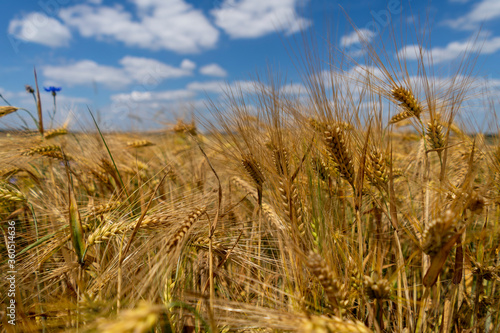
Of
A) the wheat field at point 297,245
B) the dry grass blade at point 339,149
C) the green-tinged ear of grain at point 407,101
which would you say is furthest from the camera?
the green-tinged ear of grain at point 407,101

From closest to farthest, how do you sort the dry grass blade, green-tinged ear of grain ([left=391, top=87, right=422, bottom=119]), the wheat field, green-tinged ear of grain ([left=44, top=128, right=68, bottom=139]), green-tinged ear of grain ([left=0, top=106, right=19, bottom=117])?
1. the wheat field
2. the dry grass blade
3. green-tinged ear of grain ([left=391, top=87, right=422, bottom=119])
4. green-tinged ear of grain ([left=0, top=106, right=19, bottom=117])
5. green-tinged ear of grain ([left=44, top=128, right=68, bottom=139])

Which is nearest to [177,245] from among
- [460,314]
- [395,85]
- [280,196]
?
[280,196]

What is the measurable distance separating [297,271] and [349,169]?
468mm

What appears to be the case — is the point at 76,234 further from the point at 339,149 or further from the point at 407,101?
the point at 407,101

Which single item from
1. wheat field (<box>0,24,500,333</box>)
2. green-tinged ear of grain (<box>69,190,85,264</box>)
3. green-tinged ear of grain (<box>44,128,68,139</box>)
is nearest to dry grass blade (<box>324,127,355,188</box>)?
wheat field (<box>0,24,500,333</box>)

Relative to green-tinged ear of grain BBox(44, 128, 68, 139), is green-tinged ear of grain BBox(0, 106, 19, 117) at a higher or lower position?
higher

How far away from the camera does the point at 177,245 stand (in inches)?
36.3

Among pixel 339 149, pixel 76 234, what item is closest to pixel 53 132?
pixel 76 234

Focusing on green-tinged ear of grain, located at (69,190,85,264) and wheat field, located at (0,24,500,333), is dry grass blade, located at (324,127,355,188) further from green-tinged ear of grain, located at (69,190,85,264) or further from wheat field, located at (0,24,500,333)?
green-tinged ear of grain, located at (69,190,85,264)

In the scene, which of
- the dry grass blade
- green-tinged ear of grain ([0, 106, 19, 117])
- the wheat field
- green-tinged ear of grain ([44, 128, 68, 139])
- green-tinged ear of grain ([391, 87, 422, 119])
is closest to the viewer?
the wheat field

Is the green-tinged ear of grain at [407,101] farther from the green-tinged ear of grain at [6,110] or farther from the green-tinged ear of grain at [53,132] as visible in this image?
the green-tinged ear of grain at [53,132]

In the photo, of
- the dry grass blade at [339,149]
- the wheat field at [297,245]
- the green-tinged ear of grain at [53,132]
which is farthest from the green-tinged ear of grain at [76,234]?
the green-tinged ear of grain at [53,132]

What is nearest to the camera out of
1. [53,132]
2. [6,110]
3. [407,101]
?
[407,101]

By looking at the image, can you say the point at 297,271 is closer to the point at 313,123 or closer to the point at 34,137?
the point at 313,123
